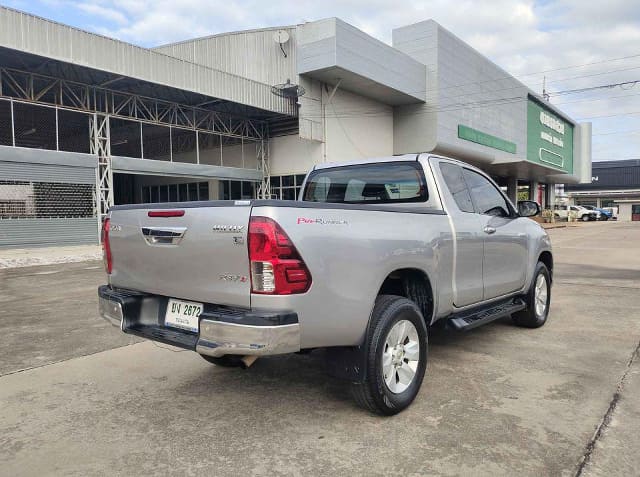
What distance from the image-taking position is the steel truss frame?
1817cm

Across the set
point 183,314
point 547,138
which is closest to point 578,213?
point 547,138

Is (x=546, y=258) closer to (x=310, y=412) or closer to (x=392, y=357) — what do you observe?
(x=392, y=357)

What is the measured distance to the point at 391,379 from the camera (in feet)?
11.5

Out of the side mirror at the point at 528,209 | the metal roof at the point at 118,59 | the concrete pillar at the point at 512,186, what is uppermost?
the metal roof at the point at 118,59

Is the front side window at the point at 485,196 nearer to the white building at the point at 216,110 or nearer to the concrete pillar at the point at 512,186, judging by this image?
the white building at the point at 216,110

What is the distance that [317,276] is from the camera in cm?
300

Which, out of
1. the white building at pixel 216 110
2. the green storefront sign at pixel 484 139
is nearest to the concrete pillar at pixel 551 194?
the green storefront sign at pixel 484 139

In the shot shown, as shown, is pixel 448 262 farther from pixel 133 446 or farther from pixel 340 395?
pixel 133 446

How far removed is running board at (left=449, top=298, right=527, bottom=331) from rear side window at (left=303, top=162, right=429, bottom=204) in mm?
1076

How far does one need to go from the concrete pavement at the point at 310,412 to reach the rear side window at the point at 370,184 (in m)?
1.59

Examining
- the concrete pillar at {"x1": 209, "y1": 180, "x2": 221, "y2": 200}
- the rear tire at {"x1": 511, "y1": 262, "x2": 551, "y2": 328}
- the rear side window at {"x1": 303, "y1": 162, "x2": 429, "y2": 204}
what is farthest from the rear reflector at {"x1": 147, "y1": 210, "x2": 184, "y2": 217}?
the concrete pillar at {"x1": 209, "y1": 180, "x2": 221, "y2": 200}

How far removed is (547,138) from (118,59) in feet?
146

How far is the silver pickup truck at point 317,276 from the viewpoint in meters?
2.89

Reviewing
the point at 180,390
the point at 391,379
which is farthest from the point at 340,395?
the point at 180,390
